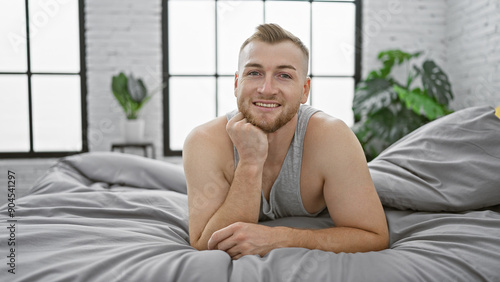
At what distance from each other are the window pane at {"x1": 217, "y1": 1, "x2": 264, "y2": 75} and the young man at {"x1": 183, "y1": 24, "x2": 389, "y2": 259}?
2836mm

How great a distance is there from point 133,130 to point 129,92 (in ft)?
1.11

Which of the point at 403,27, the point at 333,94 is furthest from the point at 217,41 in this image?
the point at 403,27

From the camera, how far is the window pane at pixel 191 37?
3965 mm

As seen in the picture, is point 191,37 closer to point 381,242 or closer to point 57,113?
point 57,113

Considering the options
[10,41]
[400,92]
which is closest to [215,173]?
[400,92]

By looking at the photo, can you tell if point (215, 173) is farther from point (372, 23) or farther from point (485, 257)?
point (372, 23)

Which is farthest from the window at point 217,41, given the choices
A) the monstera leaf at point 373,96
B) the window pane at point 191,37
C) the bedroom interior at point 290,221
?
the bedroom interior at point 290,221

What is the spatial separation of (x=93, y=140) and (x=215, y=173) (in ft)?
9.60

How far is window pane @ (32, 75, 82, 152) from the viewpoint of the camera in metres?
3.86

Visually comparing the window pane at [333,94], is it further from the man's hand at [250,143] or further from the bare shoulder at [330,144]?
the man's hand at [250,143]

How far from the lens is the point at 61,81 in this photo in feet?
12.7

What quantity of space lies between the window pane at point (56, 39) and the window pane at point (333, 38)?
247 cm

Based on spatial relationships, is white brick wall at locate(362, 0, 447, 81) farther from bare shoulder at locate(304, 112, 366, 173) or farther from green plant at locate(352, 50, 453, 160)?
bare shoulder at locate(304, 112, 366, 173)

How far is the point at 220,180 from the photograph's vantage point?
118 centimetres
